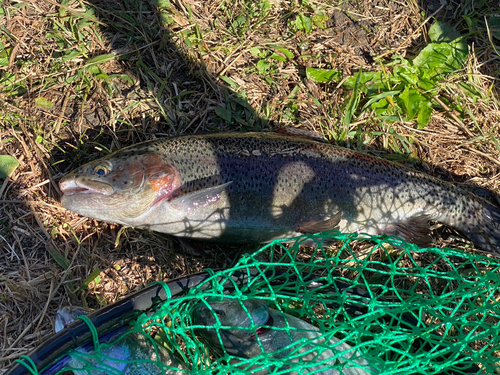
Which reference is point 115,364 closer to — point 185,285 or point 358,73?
point 185,285

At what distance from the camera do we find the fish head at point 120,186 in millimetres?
3623

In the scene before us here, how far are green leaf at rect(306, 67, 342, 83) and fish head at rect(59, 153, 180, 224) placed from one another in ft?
6.21

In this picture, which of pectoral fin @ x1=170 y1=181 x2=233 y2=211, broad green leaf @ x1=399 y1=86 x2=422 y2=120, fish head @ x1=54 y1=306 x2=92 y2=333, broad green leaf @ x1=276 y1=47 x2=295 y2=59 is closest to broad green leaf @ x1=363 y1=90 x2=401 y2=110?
broad green leaf @ x1=399 y1=86 x2=422 y2=120

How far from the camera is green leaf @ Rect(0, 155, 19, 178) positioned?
408cm

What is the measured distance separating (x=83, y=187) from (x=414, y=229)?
9.76ft

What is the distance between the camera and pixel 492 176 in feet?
15.2

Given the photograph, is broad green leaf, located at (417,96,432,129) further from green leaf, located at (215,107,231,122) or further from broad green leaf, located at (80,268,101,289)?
broad green leaf, located at (80,268,101,289)

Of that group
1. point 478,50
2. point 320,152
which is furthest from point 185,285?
point 478,50

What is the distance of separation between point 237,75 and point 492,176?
9.38 feet

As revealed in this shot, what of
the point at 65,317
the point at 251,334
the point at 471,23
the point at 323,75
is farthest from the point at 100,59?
the point at 471,23

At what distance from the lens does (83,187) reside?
3672 mm

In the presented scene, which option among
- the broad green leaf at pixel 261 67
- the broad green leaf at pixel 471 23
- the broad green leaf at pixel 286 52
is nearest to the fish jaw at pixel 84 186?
the broad green leaf at pixel 261 67

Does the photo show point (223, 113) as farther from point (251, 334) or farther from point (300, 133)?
point (251, 334)

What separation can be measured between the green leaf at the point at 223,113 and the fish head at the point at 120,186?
941mm
